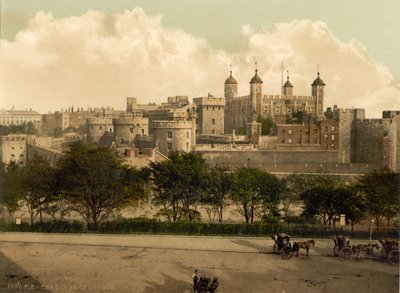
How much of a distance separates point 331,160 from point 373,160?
3.11 m

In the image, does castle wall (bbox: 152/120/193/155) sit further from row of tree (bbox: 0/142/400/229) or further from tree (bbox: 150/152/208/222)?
tree (bbox: 150/152/208/222)

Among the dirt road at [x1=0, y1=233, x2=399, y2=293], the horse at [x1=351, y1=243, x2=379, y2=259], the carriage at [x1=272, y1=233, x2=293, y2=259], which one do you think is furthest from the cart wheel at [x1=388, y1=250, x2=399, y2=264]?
the carriage at [x1=272, y1=233, x2=293, y2=259]

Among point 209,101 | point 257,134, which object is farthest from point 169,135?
point 209,101

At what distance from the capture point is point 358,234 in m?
19.9

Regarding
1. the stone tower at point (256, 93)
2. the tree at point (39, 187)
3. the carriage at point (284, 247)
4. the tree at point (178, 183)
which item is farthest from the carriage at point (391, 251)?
the stone tower at point (256, 93)

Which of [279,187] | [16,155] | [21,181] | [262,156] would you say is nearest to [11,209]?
[21,181]

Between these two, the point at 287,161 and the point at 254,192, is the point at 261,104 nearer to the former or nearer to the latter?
the point at 287,161

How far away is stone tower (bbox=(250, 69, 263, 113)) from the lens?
51.3m

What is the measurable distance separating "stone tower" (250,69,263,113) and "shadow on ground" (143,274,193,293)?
3808 cm

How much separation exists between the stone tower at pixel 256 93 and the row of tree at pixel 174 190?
26.6 m

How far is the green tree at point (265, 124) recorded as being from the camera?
4956 cm

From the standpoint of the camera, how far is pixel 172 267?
16.1 metres

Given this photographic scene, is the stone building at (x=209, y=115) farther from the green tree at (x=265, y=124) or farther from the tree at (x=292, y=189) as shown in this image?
the tree at (x=292, y=189)

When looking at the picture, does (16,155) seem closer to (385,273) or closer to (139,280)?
(139,280)
